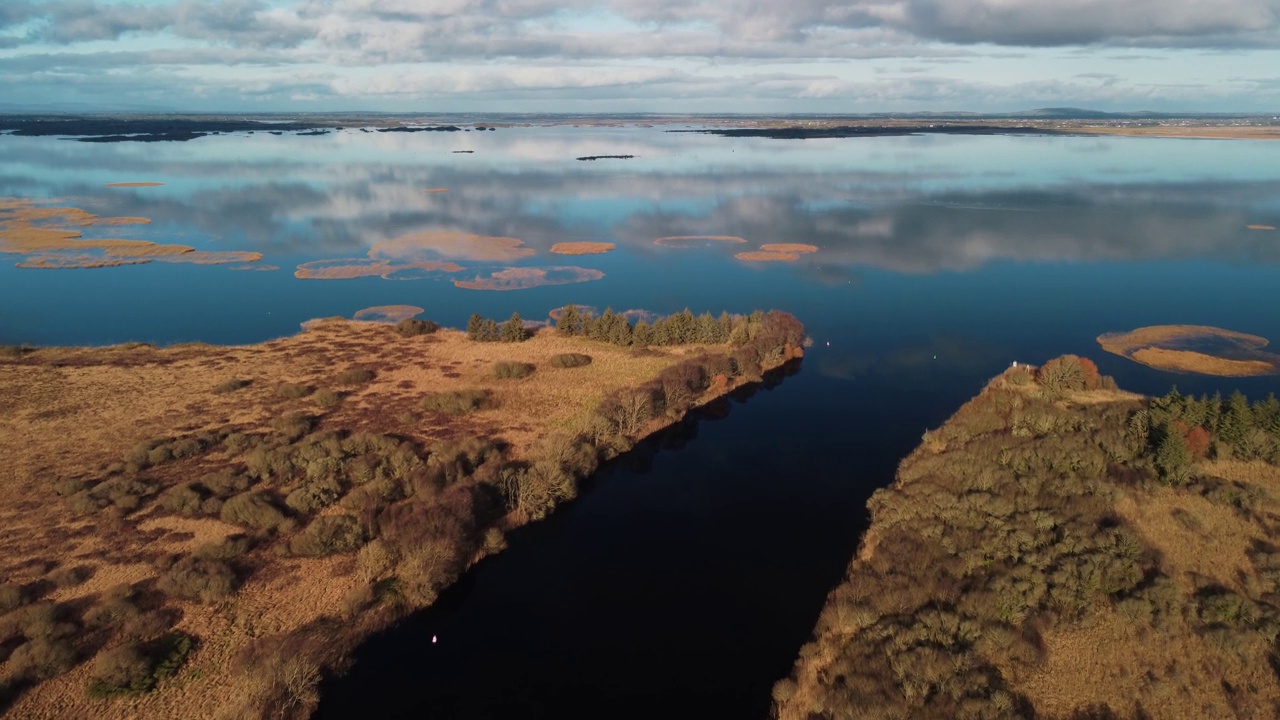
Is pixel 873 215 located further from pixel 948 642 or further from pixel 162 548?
pixel 162 548

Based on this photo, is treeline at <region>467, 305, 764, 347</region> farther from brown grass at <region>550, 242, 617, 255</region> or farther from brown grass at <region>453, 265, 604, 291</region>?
brown grass at <region>550, 242, 617, 255</region>

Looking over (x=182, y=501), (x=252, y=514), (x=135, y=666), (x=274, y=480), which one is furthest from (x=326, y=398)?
(x=135, y=666)

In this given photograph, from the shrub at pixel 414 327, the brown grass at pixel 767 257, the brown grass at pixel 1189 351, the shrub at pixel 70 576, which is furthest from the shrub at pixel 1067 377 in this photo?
the shrub at pixel 70 576

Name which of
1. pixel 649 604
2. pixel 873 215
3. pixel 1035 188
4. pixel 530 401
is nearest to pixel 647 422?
pixel 530 401

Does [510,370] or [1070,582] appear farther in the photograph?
[510,370]

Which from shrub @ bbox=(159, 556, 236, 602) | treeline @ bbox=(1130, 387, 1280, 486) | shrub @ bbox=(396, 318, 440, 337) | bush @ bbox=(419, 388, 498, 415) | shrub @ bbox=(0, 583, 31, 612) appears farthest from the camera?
shrub @ bbox=(396, 318, 440, 337)

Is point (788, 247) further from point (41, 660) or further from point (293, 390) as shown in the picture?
point (41, 660)

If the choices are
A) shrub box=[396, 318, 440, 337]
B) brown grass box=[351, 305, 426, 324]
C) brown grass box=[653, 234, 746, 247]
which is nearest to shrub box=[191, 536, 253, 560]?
shrub box=[396, 318, 440, 337]
